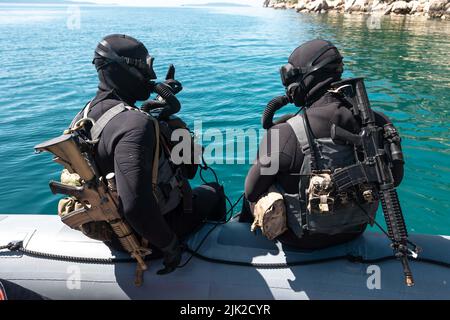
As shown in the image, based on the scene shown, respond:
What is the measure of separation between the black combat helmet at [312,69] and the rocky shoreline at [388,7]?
3178 centimetres

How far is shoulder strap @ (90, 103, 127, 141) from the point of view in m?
2.32

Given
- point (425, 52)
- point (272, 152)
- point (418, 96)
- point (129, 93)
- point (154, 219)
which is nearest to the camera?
point (154, 219)

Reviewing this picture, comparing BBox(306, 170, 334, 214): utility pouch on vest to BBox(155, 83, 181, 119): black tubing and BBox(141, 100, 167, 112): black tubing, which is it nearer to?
BBox(155, 83, 181, 119): black tubing

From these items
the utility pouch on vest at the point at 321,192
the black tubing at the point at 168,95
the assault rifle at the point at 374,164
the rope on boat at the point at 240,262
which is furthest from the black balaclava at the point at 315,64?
the rope on boat at the point at 240,262

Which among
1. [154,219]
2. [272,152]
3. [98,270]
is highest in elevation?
[272,152]

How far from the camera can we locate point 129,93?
2.62 meters

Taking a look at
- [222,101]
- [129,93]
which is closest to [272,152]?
Answer: [129,93]

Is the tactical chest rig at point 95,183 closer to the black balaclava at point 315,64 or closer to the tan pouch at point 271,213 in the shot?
the tan pouch at point 271,213

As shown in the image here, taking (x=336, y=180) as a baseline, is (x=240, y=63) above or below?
below

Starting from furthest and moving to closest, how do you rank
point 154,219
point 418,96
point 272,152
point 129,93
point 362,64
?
1. point 362,64
2. point 418,96
3. point 129,93
4. point 272,152
5. point 154,219

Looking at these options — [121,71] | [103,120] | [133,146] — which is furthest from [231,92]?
[133,146]

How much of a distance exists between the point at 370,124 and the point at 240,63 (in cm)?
1253

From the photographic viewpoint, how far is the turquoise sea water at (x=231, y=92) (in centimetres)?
554

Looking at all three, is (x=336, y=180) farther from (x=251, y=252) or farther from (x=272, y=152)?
(x=251, y=252)
